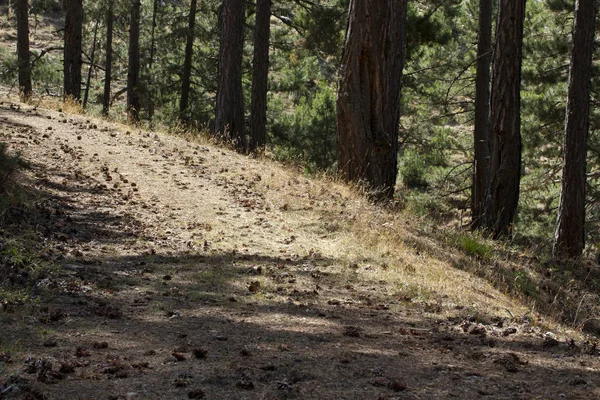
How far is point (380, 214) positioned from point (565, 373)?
4.94 meters

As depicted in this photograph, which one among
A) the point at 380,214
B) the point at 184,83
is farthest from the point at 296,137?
the point at 380,214

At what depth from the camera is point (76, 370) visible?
4234 millimetres

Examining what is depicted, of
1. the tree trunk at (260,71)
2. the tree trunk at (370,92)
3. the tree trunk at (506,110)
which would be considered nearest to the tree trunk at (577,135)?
the tree trunk at (506,110)

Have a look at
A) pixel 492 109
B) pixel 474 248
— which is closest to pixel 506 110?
pixel 492 109

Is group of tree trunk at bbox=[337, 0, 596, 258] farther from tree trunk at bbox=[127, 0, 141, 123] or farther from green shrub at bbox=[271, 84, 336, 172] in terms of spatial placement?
tree trunk at bbox=[127, 0, 141, 123]

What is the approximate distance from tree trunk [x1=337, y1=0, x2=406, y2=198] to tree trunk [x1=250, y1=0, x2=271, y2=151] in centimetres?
574

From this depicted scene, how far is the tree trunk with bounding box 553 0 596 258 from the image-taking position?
1210 centimetres

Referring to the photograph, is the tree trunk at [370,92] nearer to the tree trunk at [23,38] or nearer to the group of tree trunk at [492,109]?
the group of tree trunk at [492,109]

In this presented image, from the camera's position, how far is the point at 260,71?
17.6 m

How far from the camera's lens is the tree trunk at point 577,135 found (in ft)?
39.7

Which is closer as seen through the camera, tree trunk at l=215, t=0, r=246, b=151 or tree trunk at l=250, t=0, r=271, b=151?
tree trunk at l=215, t=0, r=246, b=151

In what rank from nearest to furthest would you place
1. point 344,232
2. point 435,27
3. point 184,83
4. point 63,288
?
point 63,288 → point 344,232 → point 435,27 → point 184,83

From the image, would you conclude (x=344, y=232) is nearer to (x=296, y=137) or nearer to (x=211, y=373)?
(x=211, y=373)

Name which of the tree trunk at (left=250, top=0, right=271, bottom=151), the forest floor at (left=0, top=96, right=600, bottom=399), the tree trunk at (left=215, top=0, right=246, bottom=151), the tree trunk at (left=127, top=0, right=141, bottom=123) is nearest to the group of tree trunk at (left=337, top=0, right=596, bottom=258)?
the forest floor at (left=0, top=96, right=600, bottom=399)
